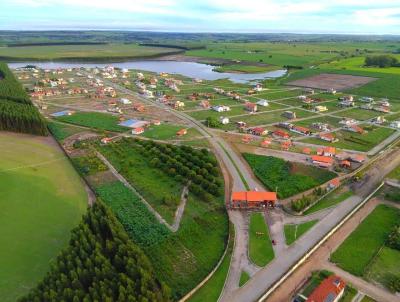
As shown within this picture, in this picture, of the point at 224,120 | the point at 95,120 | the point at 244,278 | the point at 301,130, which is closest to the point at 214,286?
the point at 244,278

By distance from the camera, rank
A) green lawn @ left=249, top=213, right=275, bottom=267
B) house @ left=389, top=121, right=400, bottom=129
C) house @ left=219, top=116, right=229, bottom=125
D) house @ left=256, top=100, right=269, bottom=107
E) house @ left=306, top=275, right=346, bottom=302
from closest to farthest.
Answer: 1. house @ left=306, top=275, right=346, bottom=302
2. green lawn @ left=249, top=213, right=275, bottom=267
3. house @ left=389, top=121, right=400, bottom=129
4. house @ left=219, top=116, right=229, bottom=125
5. house @ left=256, top=100, right=269, bottom=107

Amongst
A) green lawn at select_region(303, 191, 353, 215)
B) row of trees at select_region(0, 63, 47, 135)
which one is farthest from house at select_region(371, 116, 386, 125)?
row of trees at select_region(0, 63, 47, 135)

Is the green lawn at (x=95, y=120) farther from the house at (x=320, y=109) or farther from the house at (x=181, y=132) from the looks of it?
the house at (x=320, y=109)

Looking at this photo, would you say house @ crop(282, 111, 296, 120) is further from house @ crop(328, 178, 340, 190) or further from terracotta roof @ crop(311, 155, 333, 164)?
house @ crop(328, 178, 340, 190)

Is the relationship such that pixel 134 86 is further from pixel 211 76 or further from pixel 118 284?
pixel 118 284

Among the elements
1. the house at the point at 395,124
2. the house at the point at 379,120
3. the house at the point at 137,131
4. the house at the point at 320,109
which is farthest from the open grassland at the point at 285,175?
the house at the point at 320,109
